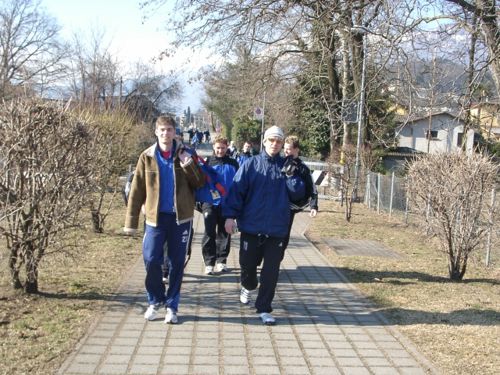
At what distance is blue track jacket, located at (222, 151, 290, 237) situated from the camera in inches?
210

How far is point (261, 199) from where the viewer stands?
17.6 ft

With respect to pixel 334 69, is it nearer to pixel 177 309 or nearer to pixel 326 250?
pixel 326 250

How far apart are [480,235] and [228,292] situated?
372cm

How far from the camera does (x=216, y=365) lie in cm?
425

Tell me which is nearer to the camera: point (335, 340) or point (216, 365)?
point (216, 365)

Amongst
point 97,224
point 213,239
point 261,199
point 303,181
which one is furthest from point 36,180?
point 97,224

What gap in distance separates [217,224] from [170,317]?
2.46m

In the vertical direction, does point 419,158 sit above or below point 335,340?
above

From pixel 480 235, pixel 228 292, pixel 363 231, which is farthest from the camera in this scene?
pixel 363 231

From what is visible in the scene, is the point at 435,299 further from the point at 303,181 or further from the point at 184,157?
the point at 184,157

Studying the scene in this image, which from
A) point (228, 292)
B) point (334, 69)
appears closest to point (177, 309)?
point (228, 292)

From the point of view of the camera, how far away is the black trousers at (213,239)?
287 inches

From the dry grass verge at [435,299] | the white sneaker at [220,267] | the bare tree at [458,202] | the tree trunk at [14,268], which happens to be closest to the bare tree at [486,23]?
the bare tree at [458,202]

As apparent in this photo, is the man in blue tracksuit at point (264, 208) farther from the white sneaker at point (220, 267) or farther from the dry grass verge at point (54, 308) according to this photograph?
the white sneaker at point (220, 267)
